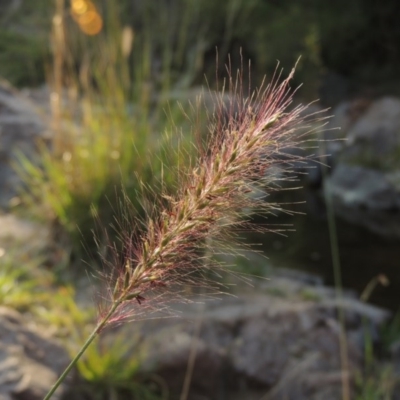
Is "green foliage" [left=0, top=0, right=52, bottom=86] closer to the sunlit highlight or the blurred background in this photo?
the blurred background

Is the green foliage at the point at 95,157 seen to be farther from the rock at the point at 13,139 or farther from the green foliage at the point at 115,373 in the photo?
the green foliage at the point at 115,373

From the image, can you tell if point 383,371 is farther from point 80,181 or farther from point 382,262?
point 382,262

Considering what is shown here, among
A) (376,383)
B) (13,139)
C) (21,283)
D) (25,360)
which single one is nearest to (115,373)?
(25,360)

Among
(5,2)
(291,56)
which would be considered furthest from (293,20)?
(5,2)

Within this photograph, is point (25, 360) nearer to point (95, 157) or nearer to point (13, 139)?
point (95, 157)

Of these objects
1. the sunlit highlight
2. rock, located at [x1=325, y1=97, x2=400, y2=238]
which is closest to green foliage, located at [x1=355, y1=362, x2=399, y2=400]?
the sunlit highlight

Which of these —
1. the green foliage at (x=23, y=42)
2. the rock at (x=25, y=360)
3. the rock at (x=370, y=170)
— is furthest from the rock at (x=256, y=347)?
the green foliage at (x=23, y=42)
